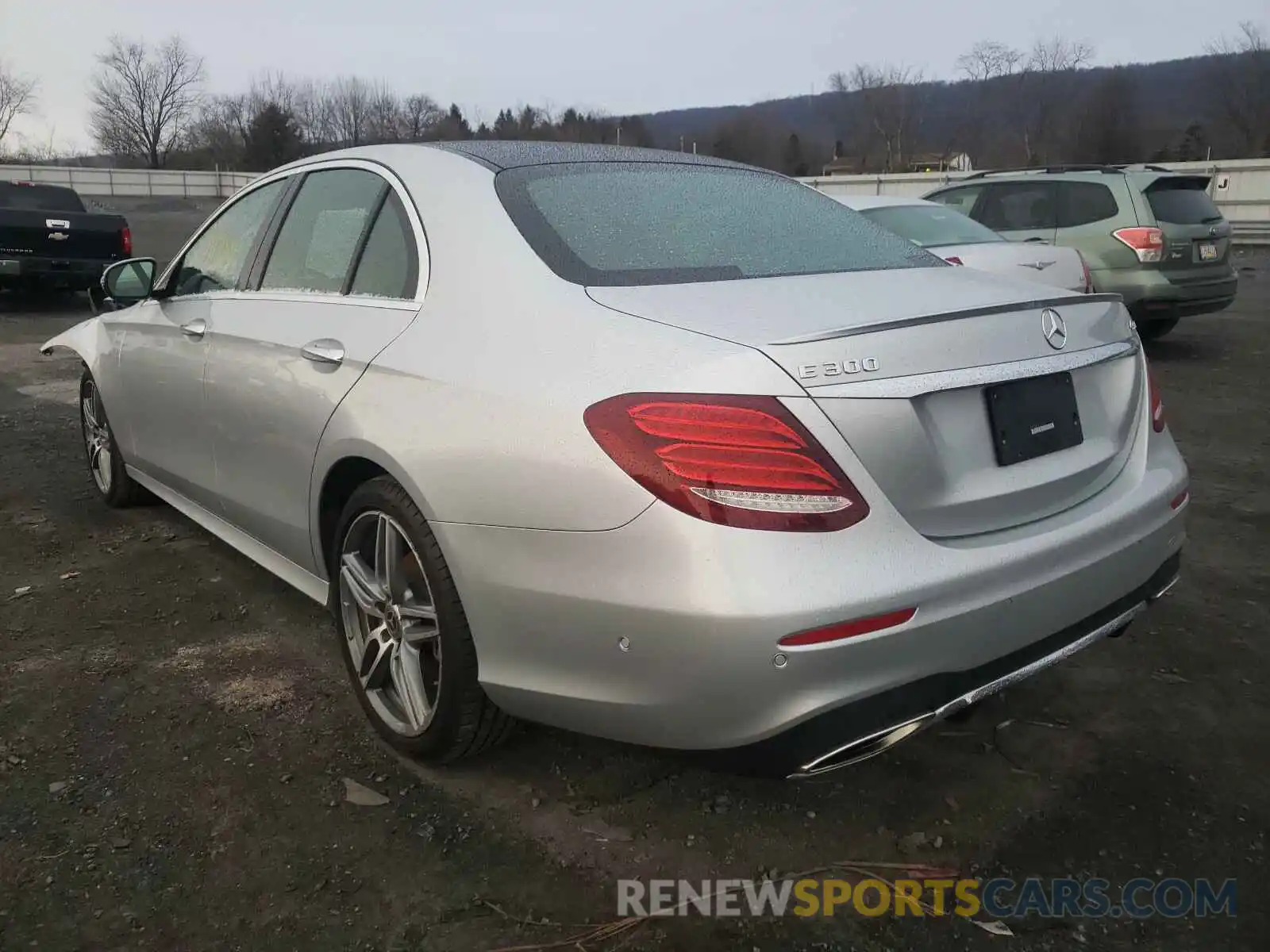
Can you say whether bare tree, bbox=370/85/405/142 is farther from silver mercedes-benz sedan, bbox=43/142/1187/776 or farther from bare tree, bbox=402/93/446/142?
silver mercedes-benz sedan, bbox=43/142/1187/776

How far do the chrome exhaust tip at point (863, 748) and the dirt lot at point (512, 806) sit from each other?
0.36 meters

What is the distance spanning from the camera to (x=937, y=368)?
1.96 m

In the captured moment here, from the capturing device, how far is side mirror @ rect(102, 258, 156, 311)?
164 inches

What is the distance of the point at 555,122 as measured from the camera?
74250 millimetres

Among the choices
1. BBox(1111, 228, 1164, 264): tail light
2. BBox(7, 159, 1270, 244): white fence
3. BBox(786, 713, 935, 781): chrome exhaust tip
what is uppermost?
BBox(7, 159, 1270, 244): white fence

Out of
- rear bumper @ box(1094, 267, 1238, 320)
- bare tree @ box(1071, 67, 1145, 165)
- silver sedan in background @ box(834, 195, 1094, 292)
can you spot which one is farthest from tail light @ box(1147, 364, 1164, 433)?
bare tree @ box(1071, 67, 1145, 165)

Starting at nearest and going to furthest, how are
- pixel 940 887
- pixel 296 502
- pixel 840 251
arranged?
pixel 940 887 < pixel 840 251 < pixel 296 502

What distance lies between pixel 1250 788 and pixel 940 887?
92cm

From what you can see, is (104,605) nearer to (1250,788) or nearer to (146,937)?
(146,937)

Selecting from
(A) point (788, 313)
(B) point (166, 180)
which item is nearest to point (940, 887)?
(A) point (788, 313)

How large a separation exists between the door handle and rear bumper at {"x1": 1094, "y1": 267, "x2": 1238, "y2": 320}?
24.8 ft

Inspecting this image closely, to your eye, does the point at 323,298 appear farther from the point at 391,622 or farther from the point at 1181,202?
the point at 1181,202

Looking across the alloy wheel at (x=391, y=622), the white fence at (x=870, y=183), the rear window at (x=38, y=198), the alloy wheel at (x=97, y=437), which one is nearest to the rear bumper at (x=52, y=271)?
the rear window at (x=38, y=198)

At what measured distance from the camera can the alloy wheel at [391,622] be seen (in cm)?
246
